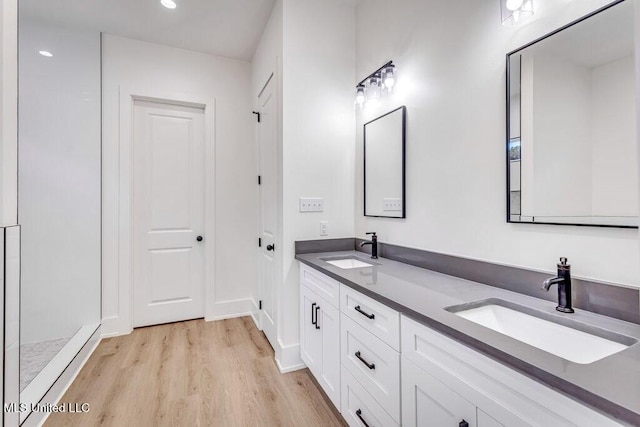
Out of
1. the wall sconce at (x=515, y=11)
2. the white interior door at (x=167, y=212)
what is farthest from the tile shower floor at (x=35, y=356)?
the wall sconce at (x=515, y=11)

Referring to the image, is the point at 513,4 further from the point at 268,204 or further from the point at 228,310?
the point at 228,310

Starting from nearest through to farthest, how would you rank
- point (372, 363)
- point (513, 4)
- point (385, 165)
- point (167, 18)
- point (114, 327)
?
1. point (513, 4)
2. point (372, 363)
3. point (385, 165)
4. point (167, 18)
5. point (114, 327)

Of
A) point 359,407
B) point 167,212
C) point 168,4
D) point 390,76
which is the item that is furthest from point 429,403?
point 168,4

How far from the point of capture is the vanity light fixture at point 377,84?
6.22ft

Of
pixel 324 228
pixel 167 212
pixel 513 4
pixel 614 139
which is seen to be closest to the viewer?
pixel 614 139

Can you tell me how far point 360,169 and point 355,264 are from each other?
75cm

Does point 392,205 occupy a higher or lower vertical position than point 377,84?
lower

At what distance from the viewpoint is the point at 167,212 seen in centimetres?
293

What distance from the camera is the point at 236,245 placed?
3137mm

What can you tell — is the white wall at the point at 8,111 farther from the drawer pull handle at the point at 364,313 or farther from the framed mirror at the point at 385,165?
the framed mirror at the point at 385,165

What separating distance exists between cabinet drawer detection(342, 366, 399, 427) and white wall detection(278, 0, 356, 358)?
0.75 m

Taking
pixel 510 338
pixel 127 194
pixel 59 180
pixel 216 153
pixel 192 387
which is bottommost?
pixel 192 387

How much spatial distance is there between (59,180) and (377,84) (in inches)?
108

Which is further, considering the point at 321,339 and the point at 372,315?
the point at 321,339
